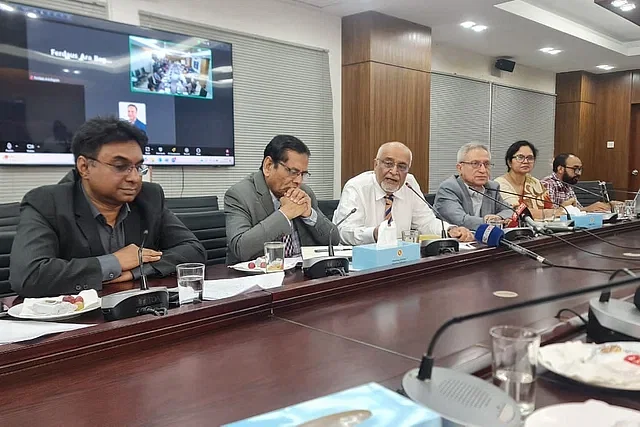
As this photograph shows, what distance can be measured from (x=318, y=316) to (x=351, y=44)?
13.3 ft

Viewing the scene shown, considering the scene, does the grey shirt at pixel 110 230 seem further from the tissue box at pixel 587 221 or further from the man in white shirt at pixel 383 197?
the tissue box at pixel 587 221

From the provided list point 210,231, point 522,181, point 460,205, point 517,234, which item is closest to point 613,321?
point 517,234

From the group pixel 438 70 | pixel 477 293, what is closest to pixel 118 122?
pixel 477 293

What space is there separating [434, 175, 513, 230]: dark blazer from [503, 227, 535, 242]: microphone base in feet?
2.49

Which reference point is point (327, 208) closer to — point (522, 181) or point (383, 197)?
point (383, 197)

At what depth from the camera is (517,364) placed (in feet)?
2.38

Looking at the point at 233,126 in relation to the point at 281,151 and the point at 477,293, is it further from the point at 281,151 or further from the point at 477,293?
the point at 477,293

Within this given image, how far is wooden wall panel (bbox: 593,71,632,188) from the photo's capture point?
795cm

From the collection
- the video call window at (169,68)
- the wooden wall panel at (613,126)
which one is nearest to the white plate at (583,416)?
the video call window at (169,68)

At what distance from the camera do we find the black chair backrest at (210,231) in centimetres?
274

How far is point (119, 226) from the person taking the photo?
1.96 meters

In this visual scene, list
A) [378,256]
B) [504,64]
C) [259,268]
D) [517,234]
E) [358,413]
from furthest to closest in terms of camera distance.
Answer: [504,64] → [517,234] → [259,268] → [378,256] → [358,413]

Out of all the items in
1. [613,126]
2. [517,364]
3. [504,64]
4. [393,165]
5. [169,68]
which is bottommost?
[517,364]

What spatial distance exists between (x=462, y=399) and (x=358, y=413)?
0.13m
